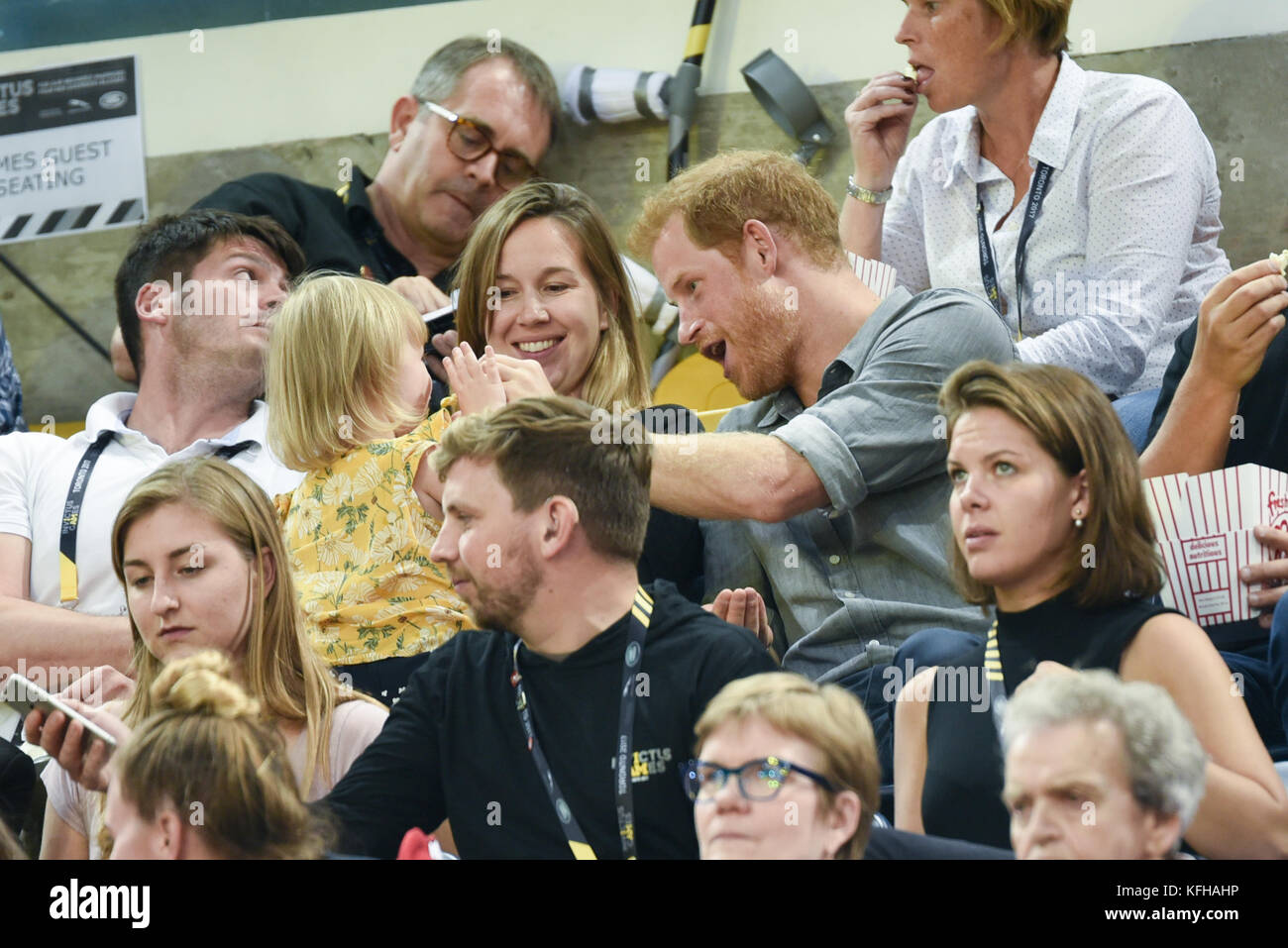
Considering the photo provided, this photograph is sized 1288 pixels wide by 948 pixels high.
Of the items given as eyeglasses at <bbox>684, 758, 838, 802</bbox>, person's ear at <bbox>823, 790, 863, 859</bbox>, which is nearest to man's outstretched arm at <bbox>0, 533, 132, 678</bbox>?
eyeglasses at <bbox>684, 758, 838, 802</bbox>

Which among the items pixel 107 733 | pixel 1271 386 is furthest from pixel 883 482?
pixel 107 733

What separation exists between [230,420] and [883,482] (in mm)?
1351

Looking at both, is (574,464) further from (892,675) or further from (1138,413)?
(1138,413)

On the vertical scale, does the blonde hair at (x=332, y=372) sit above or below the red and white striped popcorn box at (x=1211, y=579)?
above

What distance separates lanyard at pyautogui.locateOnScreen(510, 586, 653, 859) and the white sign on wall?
9.05 feet

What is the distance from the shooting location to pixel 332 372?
259 centimetres

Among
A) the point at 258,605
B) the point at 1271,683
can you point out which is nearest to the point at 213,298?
the point at 258,605

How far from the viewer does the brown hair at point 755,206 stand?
9.04ft

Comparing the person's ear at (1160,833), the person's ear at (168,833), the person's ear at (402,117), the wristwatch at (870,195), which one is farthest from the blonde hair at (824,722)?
the person's ear at (402,117)

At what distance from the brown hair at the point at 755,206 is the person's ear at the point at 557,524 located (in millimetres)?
889

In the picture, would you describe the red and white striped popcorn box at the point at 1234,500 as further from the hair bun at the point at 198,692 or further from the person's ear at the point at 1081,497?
the hair bun at the point at 198,692

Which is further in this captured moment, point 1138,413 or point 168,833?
point 1138,413

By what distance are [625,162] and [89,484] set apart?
5.27 ft
